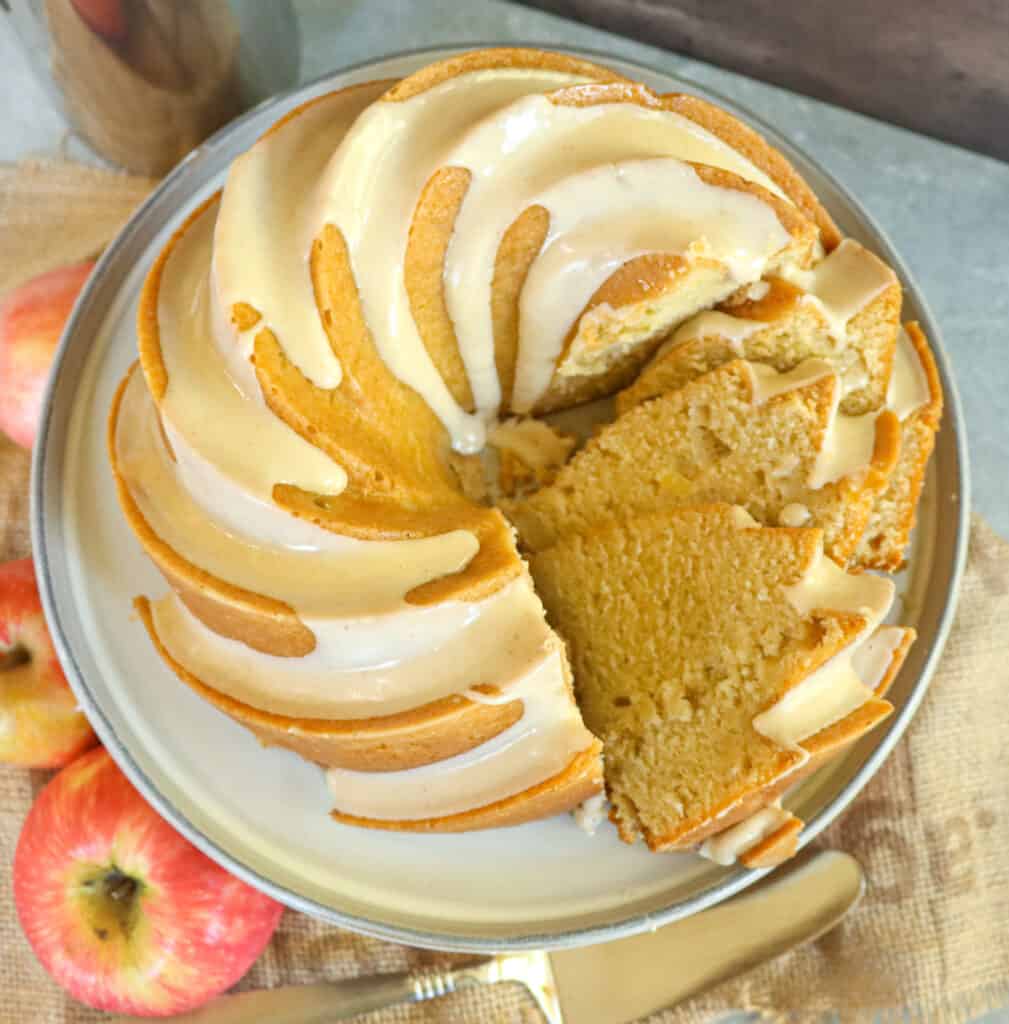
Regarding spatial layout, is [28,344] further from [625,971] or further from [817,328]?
[625,971]

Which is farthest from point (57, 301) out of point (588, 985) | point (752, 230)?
point (588, 985)

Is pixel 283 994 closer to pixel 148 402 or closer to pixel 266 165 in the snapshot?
pixel 148 402

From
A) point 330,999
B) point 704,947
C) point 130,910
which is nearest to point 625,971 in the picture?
point 704,947

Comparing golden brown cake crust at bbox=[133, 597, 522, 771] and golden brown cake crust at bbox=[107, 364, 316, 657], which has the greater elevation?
golden brown cake crust at bbox=[107, 364, 316, 657]

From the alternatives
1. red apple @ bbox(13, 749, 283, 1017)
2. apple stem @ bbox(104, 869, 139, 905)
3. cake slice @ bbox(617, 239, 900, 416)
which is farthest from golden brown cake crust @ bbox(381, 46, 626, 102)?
apple stem @ bbox(104, 869, 139, 905)

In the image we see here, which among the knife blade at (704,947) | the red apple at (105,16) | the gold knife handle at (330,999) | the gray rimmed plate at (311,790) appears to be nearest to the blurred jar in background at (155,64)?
the red apple at (105,16)

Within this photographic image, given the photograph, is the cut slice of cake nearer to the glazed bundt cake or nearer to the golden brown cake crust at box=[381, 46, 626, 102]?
the glazed bundt cake

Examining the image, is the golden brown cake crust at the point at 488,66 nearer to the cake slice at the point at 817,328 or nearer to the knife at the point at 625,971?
the cake slice at the point at 817,328
